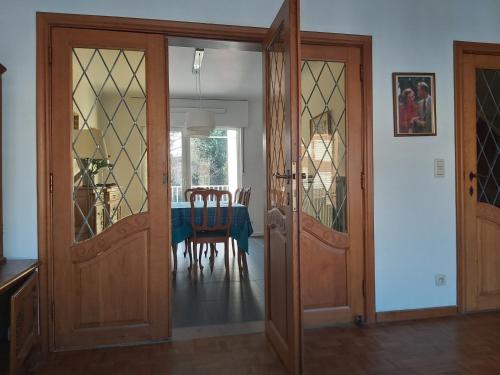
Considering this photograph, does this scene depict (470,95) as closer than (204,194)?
Yes

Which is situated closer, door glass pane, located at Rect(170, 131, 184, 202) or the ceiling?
the ceiling

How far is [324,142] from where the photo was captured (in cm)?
268

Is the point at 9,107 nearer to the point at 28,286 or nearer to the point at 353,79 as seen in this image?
the point at 28,286

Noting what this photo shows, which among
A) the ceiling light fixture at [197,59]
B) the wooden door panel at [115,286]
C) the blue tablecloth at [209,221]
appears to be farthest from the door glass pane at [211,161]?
the wooden door panel at [115,286]

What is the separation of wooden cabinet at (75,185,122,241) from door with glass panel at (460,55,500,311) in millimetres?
2555

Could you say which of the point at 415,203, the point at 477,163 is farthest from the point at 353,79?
the point at 477,163

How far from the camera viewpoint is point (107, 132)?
2.39 metres

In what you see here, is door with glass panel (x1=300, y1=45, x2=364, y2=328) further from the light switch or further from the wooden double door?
the light switch

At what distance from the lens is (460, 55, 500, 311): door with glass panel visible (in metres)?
2.86

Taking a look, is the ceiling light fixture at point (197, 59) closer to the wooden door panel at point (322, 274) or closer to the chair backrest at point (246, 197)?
the chair backrest at point (246, 197)

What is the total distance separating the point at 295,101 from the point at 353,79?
1.06m

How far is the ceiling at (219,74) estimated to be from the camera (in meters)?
4.53

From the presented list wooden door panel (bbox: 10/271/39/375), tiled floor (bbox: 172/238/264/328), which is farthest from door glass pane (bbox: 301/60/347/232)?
wooden door panel (bbox: 10/271/39/375)

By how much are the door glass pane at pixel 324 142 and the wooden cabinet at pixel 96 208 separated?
1285mm
